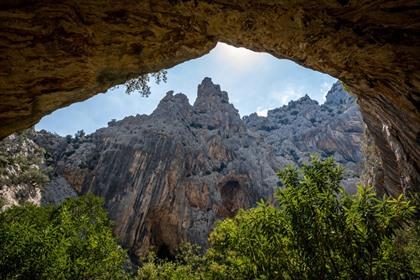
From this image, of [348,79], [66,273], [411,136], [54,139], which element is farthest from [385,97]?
[54,139]

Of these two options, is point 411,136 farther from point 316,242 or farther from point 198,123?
point 198,123

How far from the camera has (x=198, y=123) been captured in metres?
79.6

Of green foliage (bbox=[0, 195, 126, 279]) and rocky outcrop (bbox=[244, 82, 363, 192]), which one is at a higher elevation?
rocky outcrop (bbox=[244, 82, 363, 192])

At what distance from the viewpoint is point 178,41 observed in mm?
12070

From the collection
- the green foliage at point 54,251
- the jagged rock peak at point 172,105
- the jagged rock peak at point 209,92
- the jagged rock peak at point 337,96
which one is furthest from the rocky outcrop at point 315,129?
the green foliage at point 54,251

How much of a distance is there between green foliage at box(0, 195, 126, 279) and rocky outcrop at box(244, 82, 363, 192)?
72.3 m

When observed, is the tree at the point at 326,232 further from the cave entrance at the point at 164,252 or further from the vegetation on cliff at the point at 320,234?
the cave entrance at the point at 164,252

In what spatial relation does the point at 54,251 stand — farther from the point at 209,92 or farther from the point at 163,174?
the point at 209,92

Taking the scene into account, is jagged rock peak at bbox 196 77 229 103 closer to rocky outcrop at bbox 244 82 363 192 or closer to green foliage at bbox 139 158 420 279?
rocky outcrop at bbox 244 82 363 192

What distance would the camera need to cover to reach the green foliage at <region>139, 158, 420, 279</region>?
10133mm

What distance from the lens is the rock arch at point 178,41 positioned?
967cm

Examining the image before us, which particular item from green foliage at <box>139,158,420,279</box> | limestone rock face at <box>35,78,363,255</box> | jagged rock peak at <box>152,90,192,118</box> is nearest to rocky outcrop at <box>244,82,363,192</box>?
limestone rock face at <box>35,78,363,255</box>

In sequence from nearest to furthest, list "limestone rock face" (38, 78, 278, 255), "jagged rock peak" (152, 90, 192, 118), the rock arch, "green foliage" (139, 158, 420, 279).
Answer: the rock arch, "green foliage" (139, 158, 420, 279), "limestone rock face" (38, 78, 278, 255), "jagged rock peak" (152, 90, 192, 118)

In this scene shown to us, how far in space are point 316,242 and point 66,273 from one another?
15.0 metres
